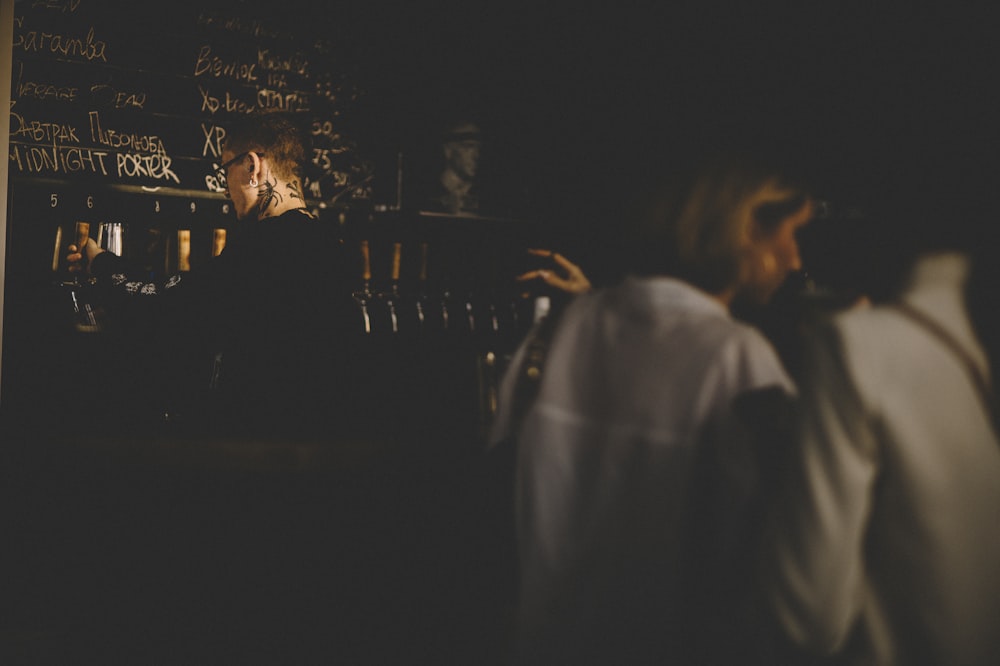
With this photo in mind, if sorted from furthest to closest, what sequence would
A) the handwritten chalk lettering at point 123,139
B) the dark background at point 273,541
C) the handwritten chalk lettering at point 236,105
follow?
1. the handwritten chalk lettering at point 236,105
2. the handwritten chalk lettering at point 123,139
3. the dark background at point 273,541

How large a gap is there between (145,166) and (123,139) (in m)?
0.15

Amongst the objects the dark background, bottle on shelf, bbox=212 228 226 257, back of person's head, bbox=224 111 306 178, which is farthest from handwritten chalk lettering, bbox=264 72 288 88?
the dark background

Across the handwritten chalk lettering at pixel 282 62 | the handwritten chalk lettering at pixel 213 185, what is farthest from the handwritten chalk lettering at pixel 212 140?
the handwritten chalk lettering at pixel 282 62

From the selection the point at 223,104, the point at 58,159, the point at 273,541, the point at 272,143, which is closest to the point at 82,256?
the point at 58,159

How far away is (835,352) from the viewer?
1.25 meters

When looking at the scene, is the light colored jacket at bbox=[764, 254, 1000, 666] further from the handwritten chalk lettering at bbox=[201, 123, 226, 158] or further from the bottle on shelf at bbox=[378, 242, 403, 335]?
the handwritten chalk lettering at bbox=[201, 123, 226, 158]

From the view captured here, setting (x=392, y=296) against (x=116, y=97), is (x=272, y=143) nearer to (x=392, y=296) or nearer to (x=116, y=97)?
(x=392, y=296)

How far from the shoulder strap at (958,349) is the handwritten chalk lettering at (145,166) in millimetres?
3615

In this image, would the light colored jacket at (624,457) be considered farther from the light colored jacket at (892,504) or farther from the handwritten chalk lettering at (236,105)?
the handwritten chalk lettering at (236,105)

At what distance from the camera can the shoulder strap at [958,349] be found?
1.29 meters

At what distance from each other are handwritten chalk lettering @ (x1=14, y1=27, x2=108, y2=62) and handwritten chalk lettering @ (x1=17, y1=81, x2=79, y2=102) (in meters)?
0.14

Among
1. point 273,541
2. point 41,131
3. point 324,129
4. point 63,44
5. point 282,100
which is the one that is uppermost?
point 63,44

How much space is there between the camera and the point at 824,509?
1226 millimetres

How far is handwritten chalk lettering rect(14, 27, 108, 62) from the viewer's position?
392 centimetres
